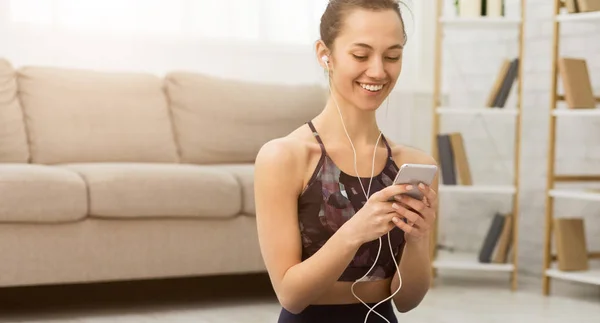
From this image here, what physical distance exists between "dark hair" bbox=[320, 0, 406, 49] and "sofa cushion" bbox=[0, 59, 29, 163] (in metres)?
2.36

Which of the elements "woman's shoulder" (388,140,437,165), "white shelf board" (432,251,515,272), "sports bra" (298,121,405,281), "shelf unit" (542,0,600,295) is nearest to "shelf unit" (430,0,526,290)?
"white shelf board" (432,251,515,272)

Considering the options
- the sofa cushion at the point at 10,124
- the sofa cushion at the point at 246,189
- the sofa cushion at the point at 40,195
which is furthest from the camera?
the sofa cushion at the point at 10,124

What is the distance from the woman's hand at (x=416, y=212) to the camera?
49.2 inches

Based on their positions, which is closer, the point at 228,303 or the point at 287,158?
the point at 287,158

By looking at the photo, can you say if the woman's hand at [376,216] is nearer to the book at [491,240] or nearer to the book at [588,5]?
the book at [588,5]

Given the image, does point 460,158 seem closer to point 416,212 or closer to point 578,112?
point 578,112

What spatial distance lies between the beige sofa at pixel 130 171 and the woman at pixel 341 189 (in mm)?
1774

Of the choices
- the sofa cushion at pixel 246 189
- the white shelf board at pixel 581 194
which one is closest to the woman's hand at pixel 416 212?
the sofa cushion at pixel 246 189

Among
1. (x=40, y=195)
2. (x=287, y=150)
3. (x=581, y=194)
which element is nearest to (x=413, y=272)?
(x=287, y=150)

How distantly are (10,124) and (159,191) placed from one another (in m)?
0.77

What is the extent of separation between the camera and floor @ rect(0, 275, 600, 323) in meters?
3.16

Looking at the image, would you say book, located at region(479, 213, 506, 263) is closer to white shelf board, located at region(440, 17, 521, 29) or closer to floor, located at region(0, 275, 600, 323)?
floor, located at region(0, 275, 600, 323)

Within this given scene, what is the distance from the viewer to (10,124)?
3.56 metres

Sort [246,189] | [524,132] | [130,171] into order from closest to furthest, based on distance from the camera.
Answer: [130,171] < [246,189] < [524,132]
